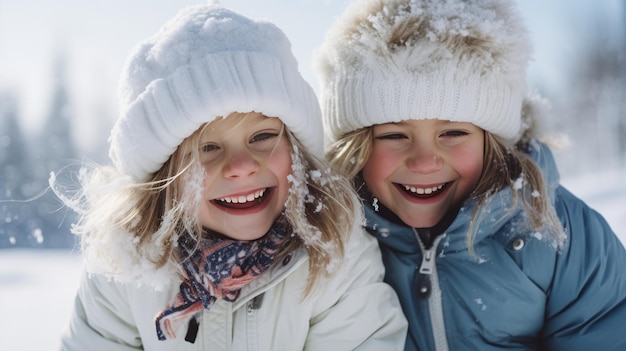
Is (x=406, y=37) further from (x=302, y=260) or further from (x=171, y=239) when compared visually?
(x=171, y=239)

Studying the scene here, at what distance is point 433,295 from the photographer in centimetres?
202

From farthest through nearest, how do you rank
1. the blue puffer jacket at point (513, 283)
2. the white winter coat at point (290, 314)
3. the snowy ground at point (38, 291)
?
1. the snowy ground at point (38, 291)
2. the blue puffer jacket at point (513, 283)
3. the white winter coat at point (290, 314)

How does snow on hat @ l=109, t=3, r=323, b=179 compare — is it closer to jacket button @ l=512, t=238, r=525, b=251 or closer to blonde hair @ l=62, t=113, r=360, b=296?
blonde hair @ l=62, t=113, r=360, b=296

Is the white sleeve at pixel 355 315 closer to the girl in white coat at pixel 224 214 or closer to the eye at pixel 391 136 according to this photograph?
the girl in white coat at pixel 224 214

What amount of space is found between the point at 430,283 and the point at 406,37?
88cm

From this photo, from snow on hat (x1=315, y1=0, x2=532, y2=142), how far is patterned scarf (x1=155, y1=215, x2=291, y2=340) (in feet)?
1.84

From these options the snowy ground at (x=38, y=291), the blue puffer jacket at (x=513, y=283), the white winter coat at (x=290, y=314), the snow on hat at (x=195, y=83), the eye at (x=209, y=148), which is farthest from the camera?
the snowy ground at (x=38, y=291)

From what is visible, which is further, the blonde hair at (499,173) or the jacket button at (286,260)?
the blonde hair at (499,173)

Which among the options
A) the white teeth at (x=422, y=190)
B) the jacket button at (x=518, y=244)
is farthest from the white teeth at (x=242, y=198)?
the jacket button at (x=518, y=244)

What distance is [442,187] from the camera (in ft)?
6.85

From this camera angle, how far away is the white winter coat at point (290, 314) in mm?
1805

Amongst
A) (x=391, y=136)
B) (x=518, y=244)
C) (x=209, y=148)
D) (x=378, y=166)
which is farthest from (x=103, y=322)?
(x=518, y=244)

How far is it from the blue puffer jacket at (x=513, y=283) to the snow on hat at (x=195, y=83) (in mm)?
701

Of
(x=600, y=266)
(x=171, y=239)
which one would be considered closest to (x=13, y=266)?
(x=171, y=239)
